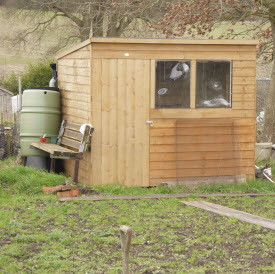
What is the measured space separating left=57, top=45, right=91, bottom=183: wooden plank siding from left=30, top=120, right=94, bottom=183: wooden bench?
0.60 feet

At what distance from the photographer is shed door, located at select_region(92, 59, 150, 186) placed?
970 centimetres

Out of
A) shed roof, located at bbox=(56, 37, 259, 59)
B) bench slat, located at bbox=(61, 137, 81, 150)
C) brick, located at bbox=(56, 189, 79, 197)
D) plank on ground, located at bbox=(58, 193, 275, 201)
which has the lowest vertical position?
plank on ground, located at bbox=(58, 193, 275, 201)

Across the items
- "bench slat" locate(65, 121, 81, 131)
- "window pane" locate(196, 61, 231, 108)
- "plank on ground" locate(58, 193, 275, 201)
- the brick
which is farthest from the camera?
"bench slat" locate(65, 121, 81, 131)

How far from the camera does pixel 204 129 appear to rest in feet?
32.9

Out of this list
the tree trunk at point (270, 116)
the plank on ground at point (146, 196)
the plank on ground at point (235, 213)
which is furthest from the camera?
the tree trunk at point (270, 116)

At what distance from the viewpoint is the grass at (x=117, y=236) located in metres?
5.48

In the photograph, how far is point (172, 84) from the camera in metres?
9.86

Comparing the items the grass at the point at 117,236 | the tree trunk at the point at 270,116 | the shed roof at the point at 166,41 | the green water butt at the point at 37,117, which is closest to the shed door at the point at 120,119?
the shed roof at the point at 166,41

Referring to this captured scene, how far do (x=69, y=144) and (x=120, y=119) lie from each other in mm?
1326

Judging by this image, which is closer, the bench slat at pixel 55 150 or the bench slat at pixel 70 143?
the bench slat at pixel 55 150

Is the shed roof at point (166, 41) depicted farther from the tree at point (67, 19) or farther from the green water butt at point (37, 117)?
the tree at point (67, 19)

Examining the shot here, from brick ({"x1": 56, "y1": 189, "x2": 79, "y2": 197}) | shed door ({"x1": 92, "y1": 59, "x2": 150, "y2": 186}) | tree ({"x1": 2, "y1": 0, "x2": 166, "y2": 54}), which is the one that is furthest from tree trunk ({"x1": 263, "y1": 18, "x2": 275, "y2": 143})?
tree ({"x1": 2, "y1": 0, "x2": 166, "y2": 54})

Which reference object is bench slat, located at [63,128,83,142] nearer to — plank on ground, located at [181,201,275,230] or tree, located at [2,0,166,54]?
plank on ground, located at [181,201,275,230]

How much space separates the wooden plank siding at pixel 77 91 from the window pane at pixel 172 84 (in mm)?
1232
